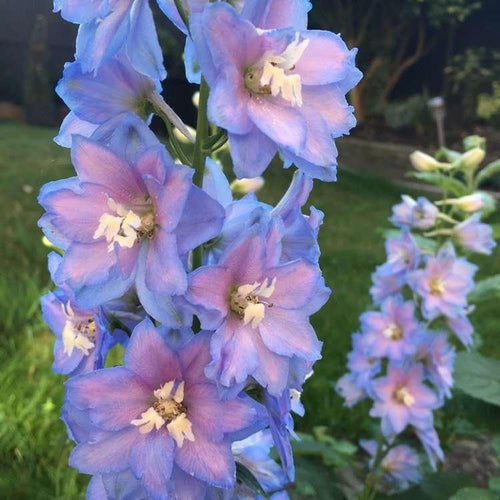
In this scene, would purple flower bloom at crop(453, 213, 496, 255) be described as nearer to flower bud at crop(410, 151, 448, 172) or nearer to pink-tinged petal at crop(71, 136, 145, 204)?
flower bud at crop(410, 151, 448, 172)

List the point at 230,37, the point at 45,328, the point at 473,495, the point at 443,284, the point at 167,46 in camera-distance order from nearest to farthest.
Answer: the point at 230,37
the point at 473,495
the point at 443,284
the point at 45,328
the point at 167,46

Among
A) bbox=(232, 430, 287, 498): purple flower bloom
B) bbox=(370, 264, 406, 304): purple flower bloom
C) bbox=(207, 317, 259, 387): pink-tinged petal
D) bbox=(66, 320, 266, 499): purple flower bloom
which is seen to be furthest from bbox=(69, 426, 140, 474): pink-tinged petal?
bbox=(370, 264, 406, 304): purple flower bloom

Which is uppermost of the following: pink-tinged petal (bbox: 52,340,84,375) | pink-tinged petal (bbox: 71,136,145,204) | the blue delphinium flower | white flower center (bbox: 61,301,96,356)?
the blue delphinium flower

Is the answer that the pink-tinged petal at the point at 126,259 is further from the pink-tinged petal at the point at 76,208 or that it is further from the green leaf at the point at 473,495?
the green leaf at the point at 473,495

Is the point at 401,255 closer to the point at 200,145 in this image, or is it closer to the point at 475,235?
the point at 475,235

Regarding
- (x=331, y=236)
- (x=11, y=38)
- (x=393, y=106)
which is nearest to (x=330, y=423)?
(x=331, y=236)

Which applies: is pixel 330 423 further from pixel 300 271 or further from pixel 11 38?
pixel 11 38

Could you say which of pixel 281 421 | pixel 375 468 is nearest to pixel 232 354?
pixel 281 421
